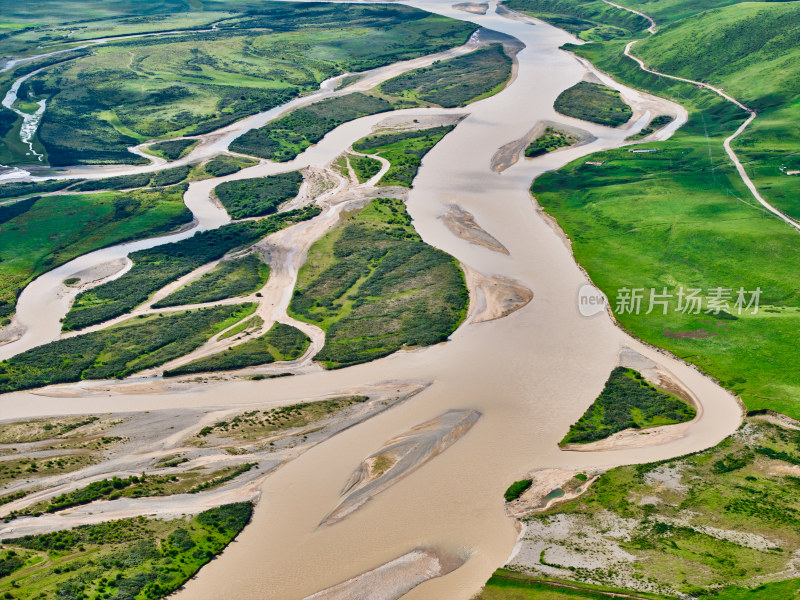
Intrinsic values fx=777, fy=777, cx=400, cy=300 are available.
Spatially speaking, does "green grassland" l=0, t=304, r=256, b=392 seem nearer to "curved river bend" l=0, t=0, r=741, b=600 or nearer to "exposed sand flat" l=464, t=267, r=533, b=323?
"curved river bend" l=0, t=0, r=741, b=600

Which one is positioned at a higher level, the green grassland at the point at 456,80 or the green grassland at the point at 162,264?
the green grassland at the point at 456,80

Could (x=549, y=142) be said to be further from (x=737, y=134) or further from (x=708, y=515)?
(x=708, y=515)

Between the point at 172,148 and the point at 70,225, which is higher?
the point at 172,148

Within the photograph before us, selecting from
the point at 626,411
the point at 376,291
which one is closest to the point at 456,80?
the point at 376,291

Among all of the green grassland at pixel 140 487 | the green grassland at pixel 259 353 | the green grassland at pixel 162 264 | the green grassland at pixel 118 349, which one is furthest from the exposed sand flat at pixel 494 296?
the green grassland at pixel 140 487

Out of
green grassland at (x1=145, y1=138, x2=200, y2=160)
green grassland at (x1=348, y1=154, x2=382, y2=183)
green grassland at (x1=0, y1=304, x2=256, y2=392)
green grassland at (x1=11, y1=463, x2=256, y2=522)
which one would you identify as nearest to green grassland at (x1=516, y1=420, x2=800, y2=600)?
green grassland at (x1=11, y1=463, x2=256, y2=522)

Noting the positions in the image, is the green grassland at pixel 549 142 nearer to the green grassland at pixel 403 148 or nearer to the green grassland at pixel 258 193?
the green grassland at pixel 403 148
